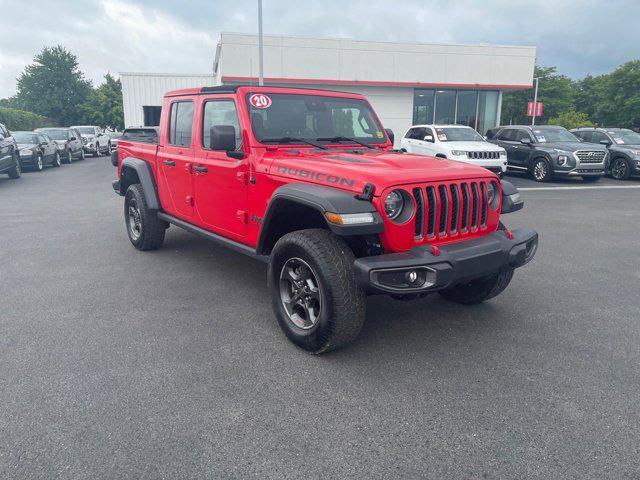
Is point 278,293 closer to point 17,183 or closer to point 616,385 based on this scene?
point 616,385

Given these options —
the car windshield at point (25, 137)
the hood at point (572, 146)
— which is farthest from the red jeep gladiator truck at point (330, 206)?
the car windshield at point (25, 137)

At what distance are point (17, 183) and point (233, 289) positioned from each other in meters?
12.7

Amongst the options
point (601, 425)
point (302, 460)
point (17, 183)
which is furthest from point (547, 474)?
A: point (17, 183)

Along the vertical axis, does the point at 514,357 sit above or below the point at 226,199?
below

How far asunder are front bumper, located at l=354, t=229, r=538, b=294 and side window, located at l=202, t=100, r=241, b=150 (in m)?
1.99

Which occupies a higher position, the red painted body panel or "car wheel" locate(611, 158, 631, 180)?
the red painted body panel

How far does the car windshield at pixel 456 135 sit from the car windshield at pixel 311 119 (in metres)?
9.91

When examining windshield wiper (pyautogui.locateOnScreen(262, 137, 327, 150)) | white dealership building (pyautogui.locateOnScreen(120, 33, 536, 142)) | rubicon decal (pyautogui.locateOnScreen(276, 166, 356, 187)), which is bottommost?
rubicon decal (pyautogui.locateOnScreen(276, 166, 356, 187))

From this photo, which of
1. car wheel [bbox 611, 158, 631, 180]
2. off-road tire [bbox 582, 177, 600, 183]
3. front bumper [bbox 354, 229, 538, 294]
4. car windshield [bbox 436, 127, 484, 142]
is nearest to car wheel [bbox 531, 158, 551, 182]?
off-road tire [bbox 582, 177, 600, 183]

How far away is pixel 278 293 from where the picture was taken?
390 centimetres

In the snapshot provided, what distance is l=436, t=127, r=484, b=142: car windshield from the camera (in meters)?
14.6

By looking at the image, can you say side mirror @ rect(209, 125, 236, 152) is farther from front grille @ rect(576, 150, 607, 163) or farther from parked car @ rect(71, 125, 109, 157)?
parked car @ rect(71, 125, 109, 157)

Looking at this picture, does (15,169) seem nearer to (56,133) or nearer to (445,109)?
(56,133)

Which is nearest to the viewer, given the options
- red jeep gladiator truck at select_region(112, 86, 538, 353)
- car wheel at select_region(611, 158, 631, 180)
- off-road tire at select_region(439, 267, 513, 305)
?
red jeep gladiator truck at select_region(112, 86, 538, 353)
